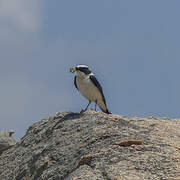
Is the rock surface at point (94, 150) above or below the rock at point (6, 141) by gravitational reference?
below

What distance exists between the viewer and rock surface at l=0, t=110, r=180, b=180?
1105cm

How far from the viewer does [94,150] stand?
39.7 ft

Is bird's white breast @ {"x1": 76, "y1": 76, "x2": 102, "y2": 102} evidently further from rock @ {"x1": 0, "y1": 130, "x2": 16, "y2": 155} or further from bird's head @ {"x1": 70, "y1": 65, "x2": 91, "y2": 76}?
rock @ {"x1": 0, "y1": 130, "x2": 16, "y2": 155}

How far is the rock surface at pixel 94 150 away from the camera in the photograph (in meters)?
11.0

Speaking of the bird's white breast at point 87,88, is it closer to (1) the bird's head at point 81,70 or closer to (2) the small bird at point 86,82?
(2) the small bird at point 86,82

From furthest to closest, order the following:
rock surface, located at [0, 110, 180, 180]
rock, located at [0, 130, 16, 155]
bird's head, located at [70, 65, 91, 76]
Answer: bird's head, located at [70, 65, 91, 76]
rock, located at [0, 130, 16, 155]
rock surface, located at [0, 110, 180, 180]

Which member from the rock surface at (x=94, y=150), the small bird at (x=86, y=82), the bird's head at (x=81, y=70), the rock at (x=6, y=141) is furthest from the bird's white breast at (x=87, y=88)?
the rock at (x=6, y=141)

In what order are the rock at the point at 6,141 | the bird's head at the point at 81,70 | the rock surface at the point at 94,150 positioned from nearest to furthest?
1. the rock surface at the point at 94,150
2. the rock at the point at 6,141
3. the bird's head at the point at 81,70

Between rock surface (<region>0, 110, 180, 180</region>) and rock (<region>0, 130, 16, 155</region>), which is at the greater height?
rock (<region>0, 130, 16, 155</region>)

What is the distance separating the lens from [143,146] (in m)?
11.9

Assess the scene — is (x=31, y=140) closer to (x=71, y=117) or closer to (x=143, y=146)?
(x=71, y=117)

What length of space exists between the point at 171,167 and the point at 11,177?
427 centimetres

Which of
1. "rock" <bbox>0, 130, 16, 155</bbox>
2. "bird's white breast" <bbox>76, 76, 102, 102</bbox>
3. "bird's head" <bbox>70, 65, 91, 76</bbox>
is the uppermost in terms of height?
"bird's head" <bbox>70, 65, 91, 76</bbox>

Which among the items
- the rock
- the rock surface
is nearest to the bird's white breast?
the rock surface
